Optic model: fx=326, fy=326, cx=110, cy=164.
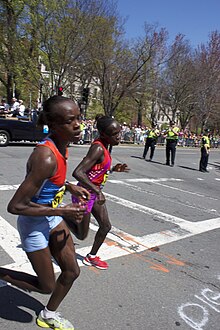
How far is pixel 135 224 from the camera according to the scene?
5555mm

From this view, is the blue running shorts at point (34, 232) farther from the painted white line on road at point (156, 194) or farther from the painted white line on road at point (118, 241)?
the painted white line on road at point (156, 194)

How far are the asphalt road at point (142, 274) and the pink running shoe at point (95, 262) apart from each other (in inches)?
2.7

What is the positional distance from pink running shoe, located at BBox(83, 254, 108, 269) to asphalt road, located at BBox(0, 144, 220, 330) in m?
0.07

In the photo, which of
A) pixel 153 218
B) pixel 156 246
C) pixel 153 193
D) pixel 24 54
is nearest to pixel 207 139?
pixel 153 193

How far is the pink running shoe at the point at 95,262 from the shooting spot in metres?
3.81

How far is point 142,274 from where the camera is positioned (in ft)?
12.3

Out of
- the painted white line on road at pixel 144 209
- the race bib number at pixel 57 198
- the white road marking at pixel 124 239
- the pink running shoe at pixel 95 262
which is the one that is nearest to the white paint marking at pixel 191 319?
the pink running shoe at pixel 95 262

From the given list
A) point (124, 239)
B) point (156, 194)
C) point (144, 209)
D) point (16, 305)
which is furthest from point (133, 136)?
point (16, 305)

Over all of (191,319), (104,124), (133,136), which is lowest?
(191,319)

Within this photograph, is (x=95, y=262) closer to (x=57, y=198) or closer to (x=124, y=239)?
(x=124, y=239)

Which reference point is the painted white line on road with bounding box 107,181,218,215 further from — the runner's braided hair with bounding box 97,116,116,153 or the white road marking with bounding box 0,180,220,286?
the runner's braided hair with bounding box 97,116,116,153

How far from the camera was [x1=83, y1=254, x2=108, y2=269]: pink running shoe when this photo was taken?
381 cm

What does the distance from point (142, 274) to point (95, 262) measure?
1.85 feet

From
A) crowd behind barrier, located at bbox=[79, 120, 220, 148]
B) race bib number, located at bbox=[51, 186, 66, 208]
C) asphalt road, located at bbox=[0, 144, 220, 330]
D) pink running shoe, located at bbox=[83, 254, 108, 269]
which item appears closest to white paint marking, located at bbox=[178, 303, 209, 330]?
asphalt road, located at bbox=[0, 144, 220, 330]
